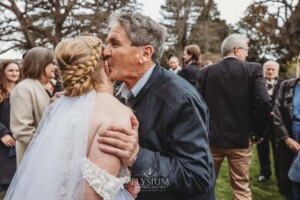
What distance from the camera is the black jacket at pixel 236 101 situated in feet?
15.7

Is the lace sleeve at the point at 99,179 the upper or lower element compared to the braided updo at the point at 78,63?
lower

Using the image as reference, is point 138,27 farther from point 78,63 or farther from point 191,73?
point 191,73

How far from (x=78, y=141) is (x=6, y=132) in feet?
10.2

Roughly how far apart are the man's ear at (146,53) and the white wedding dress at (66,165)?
51 centimetres

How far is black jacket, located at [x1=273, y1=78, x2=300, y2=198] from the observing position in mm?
4758

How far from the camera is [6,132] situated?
4.57m

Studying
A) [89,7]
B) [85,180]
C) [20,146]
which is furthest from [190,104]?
[89,7]

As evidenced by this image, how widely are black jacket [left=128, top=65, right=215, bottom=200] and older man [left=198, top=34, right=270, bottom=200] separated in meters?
2.69

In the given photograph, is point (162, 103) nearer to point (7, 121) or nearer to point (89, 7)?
point (7, 121)

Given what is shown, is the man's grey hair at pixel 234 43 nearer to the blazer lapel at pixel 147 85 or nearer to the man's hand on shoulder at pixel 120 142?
the blazer lapel at pixel 147 85

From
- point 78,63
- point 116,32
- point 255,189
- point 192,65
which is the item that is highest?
point 116,32

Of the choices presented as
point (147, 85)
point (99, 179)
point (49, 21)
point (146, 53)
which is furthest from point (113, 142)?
point (49, 21)

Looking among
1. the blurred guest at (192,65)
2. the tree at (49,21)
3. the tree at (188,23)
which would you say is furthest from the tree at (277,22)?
the blurred guest at (192,65)

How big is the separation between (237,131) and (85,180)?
133 inches
